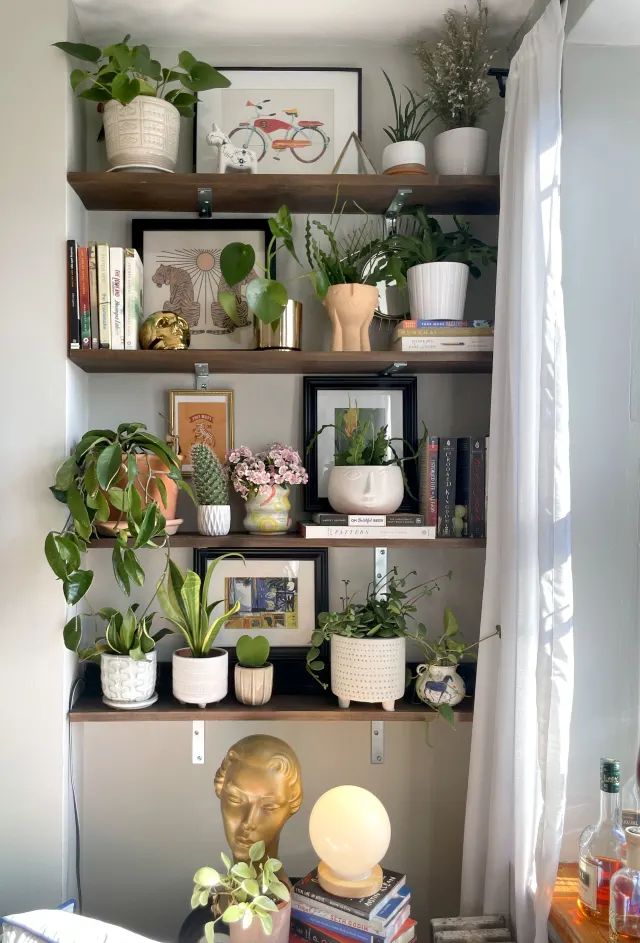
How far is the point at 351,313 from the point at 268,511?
49 centimetres

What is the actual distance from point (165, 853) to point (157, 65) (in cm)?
184

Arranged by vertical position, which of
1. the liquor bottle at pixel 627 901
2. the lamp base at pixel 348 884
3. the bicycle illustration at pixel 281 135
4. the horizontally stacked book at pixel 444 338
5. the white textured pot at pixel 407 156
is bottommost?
the lamp base at pixel 348 884

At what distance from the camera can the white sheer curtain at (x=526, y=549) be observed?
4.82 ft

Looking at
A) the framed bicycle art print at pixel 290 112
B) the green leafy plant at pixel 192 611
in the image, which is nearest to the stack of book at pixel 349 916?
the green leafy plant at pixel 192 611

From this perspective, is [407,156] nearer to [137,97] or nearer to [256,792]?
[137,97]

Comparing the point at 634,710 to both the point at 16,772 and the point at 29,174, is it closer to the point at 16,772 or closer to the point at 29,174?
the point at 16,772

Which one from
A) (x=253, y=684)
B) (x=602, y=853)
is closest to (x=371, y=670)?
(x=253, y=684)

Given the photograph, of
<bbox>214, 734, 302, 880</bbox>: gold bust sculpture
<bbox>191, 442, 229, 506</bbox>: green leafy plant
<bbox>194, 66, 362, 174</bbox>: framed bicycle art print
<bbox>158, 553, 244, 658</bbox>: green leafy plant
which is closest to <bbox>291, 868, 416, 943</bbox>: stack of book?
<bbox>214, 734, 302, 880</bbox>: gold bust sculpture

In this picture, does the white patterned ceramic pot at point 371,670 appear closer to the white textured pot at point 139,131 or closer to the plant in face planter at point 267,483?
the plant in face planter at point 267,483

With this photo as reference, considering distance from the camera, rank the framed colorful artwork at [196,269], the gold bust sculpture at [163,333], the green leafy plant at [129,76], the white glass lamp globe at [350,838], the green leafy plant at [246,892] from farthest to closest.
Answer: the framed colorful artwork at [196,269] < the gold bust sculpture at [163,333] < the green leafy plant at [129,76] < the white glass lamp globe at [350,838] < the green leafy plant at [246,892]

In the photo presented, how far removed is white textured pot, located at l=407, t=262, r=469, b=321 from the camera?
1851mm

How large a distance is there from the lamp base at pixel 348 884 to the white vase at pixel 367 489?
76 centimetres

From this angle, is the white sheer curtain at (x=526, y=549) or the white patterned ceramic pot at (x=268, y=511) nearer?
the white sheer curtain at (x=526, y=549)

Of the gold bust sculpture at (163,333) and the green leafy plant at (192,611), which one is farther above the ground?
the gold bust sculpture at (163,333)
